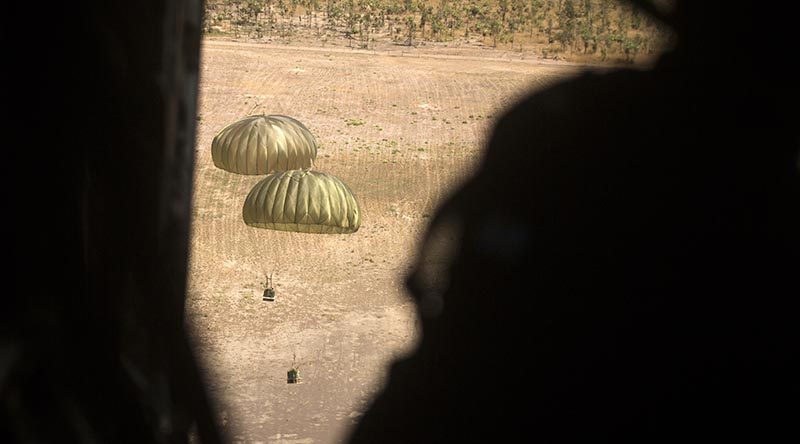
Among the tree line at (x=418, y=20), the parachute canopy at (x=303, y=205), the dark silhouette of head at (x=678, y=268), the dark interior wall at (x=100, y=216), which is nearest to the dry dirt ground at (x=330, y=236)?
the parachute canopy at (x=303, y=205)

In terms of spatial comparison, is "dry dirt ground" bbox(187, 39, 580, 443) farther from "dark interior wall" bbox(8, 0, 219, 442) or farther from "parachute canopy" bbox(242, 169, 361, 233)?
"dark interior wall" bbox(8, 0, 219, 442)

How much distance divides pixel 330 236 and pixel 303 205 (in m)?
0.74

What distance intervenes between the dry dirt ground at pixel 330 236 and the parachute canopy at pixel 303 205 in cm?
21

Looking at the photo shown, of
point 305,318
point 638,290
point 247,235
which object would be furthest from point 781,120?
point 247,235

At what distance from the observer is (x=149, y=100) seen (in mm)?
→ 2600

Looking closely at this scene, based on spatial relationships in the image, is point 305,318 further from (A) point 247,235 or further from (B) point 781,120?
(B) point 781,120

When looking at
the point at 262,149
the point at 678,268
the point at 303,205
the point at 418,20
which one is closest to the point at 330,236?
the point at 303,205

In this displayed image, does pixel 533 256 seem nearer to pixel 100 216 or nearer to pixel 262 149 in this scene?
pixel 100 216

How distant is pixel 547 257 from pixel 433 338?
2.05 meters

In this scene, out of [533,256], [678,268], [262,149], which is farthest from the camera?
[262,149]

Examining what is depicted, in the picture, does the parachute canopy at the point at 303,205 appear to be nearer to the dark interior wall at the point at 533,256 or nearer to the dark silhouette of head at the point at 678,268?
the dark interior wall at the point at 533,256

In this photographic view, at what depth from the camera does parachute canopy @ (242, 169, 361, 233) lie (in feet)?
45.4

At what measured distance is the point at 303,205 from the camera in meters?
13.9

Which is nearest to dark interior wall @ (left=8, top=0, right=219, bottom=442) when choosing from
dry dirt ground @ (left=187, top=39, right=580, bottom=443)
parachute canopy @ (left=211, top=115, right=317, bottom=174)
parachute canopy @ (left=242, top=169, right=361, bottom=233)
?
dry dirt ground @ (left=187, top=39, right=580, bottom=443)
